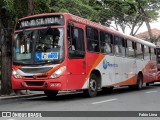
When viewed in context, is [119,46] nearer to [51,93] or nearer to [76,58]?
[51,93]

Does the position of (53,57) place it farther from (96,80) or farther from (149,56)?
(149,56)

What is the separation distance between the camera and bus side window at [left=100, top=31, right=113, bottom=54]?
1586 centimetres

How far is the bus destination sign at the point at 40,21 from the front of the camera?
13203mm

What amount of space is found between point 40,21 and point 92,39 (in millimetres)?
2495

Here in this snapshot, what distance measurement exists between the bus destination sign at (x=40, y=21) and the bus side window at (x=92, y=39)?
5.76 feet

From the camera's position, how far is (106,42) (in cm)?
1631

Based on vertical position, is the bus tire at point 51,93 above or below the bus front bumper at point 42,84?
below

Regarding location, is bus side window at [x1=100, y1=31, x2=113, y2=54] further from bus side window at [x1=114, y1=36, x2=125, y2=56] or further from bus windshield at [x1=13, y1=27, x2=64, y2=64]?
bus windshield at [x1=13, y1=27, x2=64, y2=64]

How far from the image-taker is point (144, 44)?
22.5m

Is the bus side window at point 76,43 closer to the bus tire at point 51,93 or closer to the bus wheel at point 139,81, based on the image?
the bus tire at point 51,93

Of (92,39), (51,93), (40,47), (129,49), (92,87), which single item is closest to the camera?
(40,47)

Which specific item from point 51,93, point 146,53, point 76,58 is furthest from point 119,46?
point 146,53

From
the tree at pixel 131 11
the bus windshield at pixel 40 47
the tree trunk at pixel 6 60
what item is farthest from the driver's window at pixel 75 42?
the tree at pixel 131 11

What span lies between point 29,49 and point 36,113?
4.08 metres
